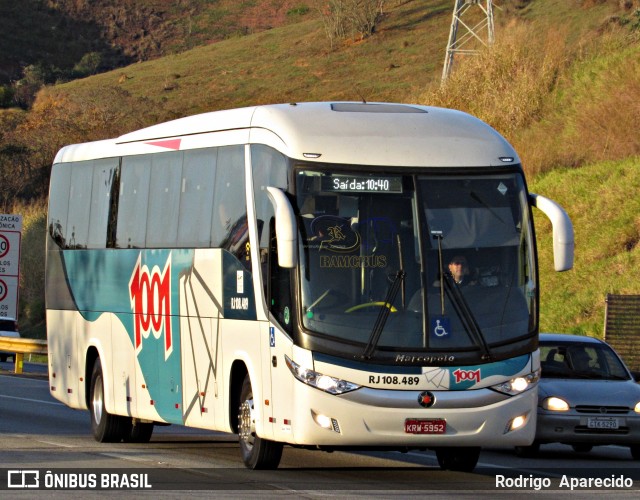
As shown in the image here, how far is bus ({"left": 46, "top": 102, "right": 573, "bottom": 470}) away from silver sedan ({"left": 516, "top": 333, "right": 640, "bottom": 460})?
2323 mm

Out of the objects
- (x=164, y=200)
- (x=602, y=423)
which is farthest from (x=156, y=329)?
(x=602, y=423)

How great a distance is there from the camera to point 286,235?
1306 centimetres

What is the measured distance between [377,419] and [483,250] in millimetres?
1921

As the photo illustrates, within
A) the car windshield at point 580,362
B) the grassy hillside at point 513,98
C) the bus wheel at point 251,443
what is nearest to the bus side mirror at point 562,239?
the bus wheel at point 251,443

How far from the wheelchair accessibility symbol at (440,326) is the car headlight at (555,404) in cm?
429

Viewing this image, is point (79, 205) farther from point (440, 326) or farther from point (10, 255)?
point (10, 255)

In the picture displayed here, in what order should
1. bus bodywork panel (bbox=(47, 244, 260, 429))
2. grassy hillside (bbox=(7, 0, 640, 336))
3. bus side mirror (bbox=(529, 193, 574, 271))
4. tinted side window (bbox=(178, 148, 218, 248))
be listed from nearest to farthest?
bus side mirror (bbox=(529, 193, 574, 271))
bus bodywork panel (bbox=(47, 244, 260, 429))
tinted side window (bbox=(178, 148, 218, 248))
grassy hillside (bbox=(7, 0, 640, 336))

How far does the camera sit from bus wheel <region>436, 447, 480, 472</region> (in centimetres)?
1489

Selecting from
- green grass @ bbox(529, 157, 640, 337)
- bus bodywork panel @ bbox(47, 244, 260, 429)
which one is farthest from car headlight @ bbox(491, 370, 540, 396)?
green grass @ bbox(529, 157, 640, 337)

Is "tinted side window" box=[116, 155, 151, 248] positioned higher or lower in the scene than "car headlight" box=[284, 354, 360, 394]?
higher

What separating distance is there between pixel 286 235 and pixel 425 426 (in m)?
2.11

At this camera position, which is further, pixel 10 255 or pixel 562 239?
pixel 10 255

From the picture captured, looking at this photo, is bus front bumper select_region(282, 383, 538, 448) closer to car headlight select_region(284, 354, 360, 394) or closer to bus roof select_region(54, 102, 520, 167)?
car headlight select_region(284, 354, 360, 394)

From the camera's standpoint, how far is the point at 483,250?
13.7 m
